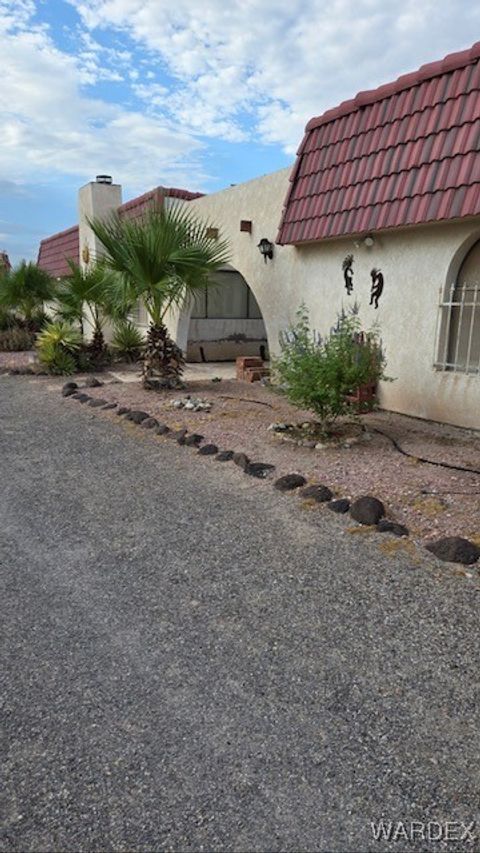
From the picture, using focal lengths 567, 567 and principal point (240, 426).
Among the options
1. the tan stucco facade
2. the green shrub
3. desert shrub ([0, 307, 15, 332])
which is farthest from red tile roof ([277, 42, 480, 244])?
desert shrub ([0, 307, 15, 332])

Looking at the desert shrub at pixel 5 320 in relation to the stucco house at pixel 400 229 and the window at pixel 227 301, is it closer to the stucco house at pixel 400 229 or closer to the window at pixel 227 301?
the window at pixel 227 301

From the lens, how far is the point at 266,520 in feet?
14.2

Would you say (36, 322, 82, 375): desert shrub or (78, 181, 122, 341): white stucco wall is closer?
(36, 322, 82, 375): desert shrub

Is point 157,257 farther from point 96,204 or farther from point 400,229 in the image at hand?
point 96,204

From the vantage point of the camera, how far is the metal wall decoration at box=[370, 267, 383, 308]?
7.67 meters

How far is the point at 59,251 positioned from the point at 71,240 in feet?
5.28

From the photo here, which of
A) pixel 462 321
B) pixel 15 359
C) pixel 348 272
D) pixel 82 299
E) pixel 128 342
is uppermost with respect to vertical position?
pixel 348 272

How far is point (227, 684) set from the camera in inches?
97.6

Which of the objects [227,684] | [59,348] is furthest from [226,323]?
[227,684]

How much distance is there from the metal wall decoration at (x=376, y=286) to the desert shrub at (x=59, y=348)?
7172 mm

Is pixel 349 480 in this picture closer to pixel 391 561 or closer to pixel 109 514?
pixel 391 561

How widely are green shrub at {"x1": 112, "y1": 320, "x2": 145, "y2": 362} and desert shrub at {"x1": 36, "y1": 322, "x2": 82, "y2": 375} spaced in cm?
157

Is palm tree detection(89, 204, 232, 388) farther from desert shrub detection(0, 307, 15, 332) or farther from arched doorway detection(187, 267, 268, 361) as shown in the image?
desert shrub detection(0, 307, 15, 332)

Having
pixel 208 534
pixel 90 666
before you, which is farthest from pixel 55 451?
pixel 90 666
